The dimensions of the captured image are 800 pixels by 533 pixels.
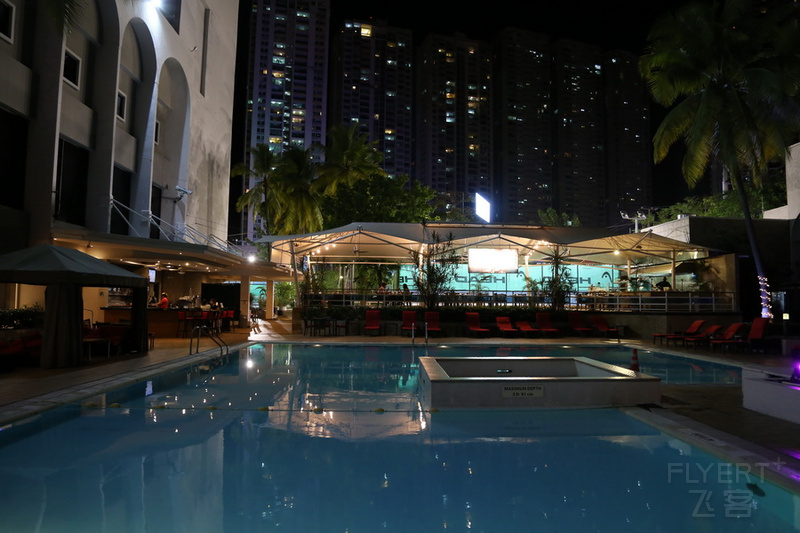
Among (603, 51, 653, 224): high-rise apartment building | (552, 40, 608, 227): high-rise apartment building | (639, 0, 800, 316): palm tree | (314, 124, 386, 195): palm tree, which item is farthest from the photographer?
(603, 51, 653, 224): high-rise apartment building

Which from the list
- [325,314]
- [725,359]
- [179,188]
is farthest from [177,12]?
[725,359]

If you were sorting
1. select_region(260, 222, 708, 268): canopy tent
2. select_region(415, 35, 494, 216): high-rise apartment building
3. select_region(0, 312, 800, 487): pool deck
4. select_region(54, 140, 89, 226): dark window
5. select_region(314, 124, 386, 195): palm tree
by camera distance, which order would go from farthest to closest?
select_region(415, 35, 494, 216): high-rise apartment building
select_region(314, 124, 386, 195): palm tree
select_region(260, 222, 708, 268): canopy tent
select_region(54, 140, 89, 226): dark window
select_region(0, 312, 800, 487): pool deck

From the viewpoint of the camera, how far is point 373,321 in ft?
61.8

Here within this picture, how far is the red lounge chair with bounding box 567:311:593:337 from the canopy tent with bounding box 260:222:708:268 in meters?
2.73

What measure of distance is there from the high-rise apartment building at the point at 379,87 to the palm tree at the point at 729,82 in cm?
7436

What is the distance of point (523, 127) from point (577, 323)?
7756cm

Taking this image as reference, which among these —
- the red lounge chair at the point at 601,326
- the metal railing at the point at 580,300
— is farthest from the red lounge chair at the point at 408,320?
the red lounge chair at the point at 601,326

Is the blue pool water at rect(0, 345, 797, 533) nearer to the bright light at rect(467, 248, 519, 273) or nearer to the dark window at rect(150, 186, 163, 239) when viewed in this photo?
the bright light at rect(467, 248, 519, 273)

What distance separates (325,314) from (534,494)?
50.2 ft

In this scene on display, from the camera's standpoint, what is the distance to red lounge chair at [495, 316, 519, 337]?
18328 millimetres

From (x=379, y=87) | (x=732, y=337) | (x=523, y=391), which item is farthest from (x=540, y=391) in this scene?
(x=379, y=87)

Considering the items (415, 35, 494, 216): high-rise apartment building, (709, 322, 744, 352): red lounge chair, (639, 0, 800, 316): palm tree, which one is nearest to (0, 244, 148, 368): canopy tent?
(709, 322, 744, 352): red lounge chair

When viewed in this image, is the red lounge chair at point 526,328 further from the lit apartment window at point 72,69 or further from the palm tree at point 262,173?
the palm tree at point 262,173

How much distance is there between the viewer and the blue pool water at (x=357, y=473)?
12.6 ft
